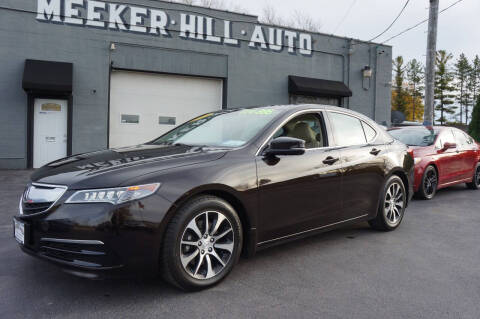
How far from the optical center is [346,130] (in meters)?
4.46

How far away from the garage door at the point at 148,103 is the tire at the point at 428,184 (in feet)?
28.7

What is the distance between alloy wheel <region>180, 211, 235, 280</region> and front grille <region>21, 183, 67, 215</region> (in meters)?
0.95

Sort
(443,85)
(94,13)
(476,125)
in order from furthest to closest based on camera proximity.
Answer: (443,85)
(476,125)
(94,13)

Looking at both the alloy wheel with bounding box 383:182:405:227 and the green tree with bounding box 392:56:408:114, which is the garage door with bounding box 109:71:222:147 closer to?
the alloy wheel with bounding box 383:182:405:227

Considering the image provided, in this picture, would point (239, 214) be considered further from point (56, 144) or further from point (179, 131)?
point (56, 144)

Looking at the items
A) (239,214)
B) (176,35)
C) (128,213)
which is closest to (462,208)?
(239,214)

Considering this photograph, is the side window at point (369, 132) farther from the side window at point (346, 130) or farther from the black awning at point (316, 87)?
the black awning at point (316, 87)

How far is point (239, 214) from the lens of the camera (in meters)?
3.29

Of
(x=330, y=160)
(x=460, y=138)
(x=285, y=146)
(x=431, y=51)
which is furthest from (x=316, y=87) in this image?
(x=285, y=146)

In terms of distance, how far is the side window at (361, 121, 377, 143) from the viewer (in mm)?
4738

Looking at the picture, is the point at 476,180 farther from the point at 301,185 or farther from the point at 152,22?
the point at 152,22

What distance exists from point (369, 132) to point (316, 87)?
36.6ft

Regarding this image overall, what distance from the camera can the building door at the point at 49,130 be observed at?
11.9m

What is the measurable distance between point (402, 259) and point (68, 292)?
120 inches
